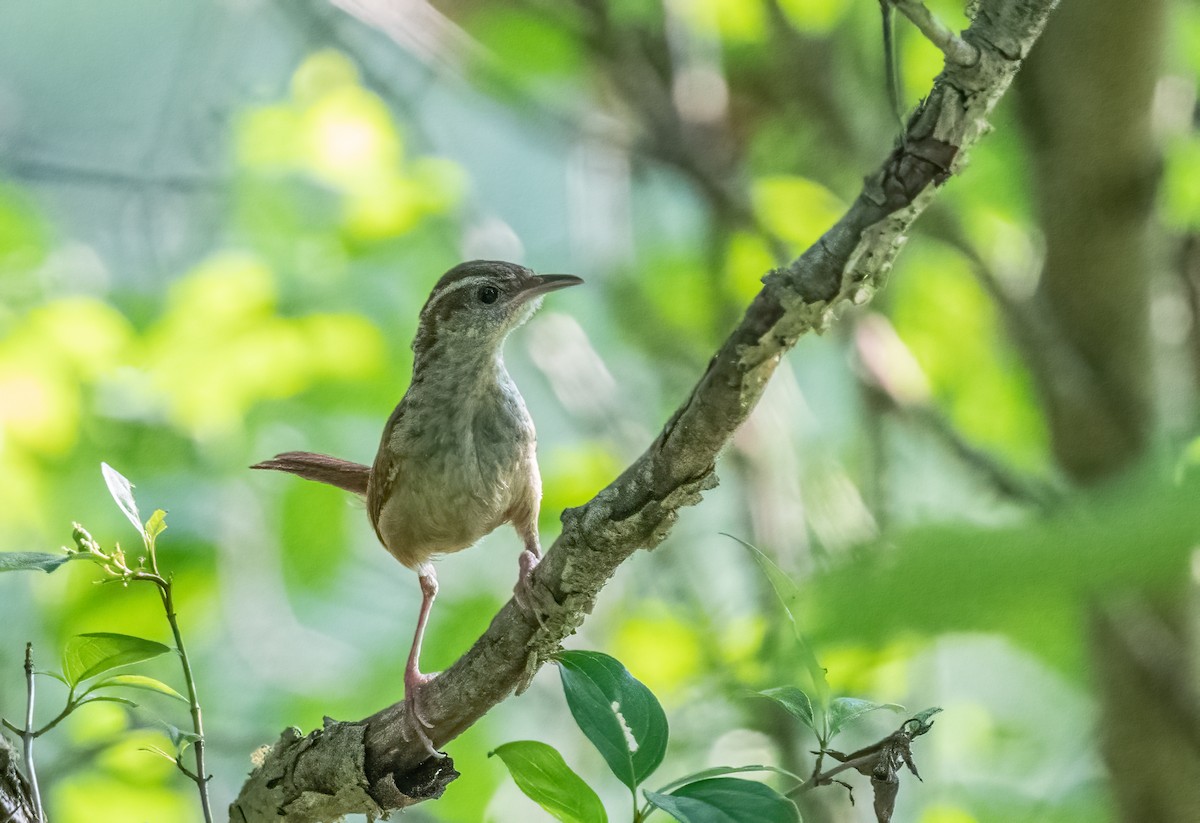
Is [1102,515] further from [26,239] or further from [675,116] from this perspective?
[26,239]

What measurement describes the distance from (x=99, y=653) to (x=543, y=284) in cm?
72

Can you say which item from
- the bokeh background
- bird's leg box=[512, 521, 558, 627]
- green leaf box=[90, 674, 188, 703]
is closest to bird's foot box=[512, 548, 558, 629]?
bird's leg box=[512, 521, 558, 627]

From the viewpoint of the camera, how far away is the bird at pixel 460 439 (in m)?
1.29

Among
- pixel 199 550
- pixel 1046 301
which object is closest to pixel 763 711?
pixel 1046 301

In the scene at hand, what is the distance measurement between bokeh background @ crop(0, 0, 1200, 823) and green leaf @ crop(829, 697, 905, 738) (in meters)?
0.64

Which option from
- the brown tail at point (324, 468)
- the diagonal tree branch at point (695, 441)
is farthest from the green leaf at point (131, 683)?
the brown tail at point (324, 468)

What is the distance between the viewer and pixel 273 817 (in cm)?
113

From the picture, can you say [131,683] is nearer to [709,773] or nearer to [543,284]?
[709,773]

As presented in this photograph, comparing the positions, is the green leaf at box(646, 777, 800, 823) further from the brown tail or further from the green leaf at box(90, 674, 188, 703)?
the brown tail

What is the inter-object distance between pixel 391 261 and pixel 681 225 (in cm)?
90

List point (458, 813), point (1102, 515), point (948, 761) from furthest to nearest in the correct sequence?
point (948, 761) → point (458, 813) → point (1102, 515)

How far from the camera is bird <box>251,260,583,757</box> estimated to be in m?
1.29

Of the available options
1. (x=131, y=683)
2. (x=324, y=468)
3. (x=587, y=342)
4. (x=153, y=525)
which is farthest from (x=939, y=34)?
(x=587, y=342)

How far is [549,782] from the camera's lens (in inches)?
28.3
